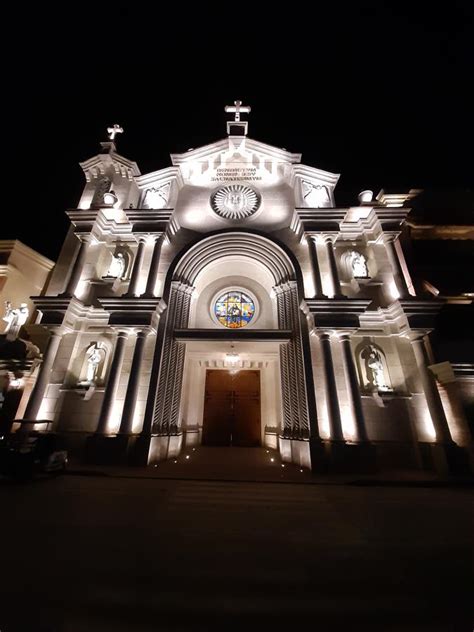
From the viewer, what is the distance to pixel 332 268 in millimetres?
10164

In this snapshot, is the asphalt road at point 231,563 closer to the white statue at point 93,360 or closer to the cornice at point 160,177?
the white statue at point 93,360

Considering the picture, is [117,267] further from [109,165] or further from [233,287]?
[109,165]

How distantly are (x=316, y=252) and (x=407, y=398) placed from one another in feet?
21.5

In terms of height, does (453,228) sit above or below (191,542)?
above

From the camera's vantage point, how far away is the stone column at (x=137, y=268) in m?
10.1

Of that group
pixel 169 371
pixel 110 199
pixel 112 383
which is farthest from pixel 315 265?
pixel 110 199

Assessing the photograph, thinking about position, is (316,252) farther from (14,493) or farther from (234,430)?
(14,493)

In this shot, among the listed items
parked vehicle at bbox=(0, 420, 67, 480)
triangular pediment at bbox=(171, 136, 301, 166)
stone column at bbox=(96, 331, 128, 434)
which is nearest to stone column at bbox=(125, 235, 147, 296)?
stone column at bbox=(96, 331, 128, 434)

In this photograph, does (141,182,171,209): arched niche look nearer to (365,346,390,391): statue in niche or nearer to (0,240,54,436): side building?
(0,240,54,436): side building

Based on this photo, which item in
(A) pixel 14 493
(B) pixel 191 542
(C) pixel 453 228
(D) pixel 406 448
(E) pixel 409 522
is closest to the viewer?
(B) pixel 191 542

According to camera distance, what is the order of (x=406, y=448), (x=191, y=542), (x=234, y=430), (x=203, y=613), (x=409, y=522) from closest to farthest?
(x=203, y=613), (x=191, y=542), (x=409, y=522), (x=406, y=448), (x=234, y=430)

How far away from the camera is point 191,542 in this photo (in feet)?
11.1

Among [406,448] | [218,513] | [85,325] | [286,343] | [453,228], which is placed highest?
[453,228]

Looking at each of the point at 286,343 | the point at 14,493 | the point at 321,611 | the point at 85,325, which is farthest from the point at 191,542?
the point at 85,325
